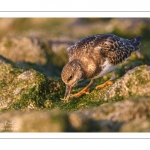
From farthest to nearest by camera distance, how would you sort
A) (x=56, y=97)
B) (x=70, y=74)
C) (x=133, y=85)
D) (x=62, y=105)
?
1. (x=56, y=97)
2. (x=70, y=74)
3. (x=62, y=105)
4. (x=133, y=85)

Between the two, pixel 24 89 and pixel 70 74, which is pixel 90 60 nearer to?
pixel 70 74

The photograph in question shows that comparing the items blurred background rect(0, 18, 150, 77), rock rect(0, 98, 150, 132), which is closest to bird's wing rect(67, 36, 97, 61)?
rock rect(0, 98, 150, 132)

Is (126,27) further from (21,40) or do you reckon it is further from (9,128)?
(9,128)

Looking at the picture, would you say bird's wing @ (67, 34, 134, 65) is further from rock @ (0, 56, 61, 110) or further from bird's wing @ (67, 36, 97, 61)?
rock @ (0, 56, 61, 110)

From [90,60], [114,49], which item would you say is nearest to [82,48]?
[90,60]

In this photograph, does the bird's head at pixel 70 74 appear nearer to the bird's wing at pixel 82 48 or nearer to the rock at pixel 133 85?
the bird's wing at pixel 82 48

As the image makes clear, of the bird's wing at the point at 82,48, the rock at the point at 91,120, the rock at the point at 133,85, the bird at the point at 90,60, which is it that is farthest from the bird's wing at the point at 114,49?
the rock at the point at 91,120

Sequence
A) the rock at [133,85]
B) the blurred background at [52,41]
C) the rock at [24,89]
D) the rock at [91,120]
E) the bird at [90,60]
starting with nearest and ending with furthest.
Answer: the rock at [91,120]
the rock at [133,85]
the rock at [24,89]
the bird at [90,60]
the blurred background at [52,41]
